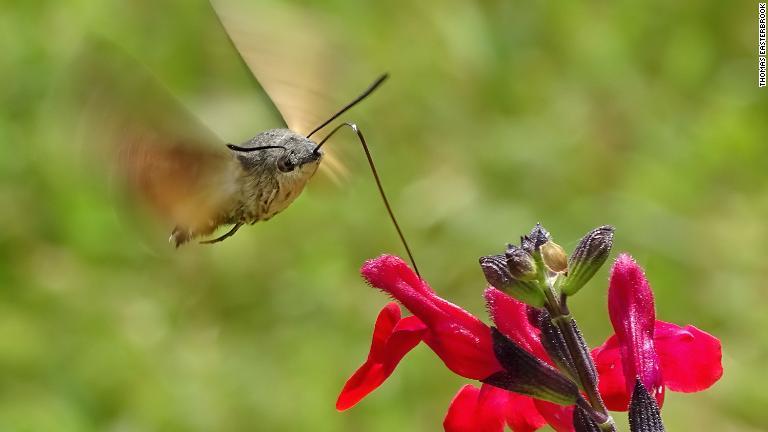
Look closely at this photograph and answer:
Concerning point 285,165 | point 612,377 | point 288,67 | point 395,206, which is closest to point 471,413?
point 612,377

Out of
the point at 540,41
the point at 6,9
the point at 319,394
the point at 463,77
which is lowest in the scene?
the point at 319,394

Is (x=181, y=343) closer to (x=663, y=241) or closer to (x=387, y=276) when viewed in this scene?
(x=663, y=241)

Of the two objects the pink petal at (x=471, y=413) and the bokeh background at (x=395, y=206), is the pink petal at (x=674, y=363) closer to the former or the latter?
the pink petal at (x=471, y=413)

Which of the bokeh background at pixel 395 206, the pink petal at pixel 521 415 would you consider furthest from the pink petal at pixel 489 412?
the bokeh background at pixel 395 206

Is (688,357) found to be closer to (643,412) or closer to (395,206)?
(643,412)

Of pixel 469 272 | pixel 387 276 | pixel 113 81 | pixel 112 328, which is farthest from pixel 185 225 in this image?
pixel 469 272

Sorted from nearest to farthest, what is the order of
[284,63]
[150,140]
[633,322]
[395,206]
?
[633,322]
[150,140]
[284,63]
[395,206]
